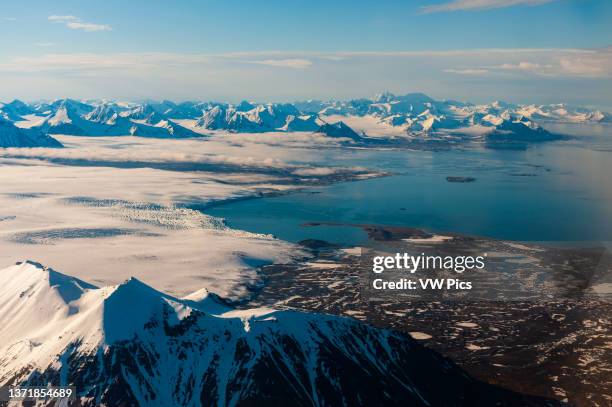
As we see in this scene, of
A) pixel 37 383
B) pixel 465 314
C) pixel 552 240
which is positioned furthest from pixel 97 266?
pixel 552 240

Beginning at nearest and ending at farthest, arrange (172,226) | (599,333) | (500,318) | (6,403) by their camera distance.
A: (6,403) → (599,333) → (500,318) → (172,226)

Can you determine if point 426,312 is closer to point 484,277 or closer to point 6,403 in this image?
point 484,277

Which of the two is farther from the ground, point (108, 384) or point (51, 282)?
point (51, 282)

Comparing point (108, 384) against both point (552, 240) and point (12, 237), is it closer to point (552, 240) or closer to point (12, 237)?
point (12, 237)

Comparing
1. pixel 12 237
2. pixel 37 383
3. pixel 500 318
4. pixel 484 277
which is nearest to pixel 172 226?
pixel 12 237

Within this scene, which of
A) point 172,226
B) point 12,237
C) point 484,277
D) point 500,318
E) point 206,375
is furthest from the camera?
point 172,226

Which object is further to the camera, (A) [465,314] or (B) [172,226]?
(B) [172,226]
